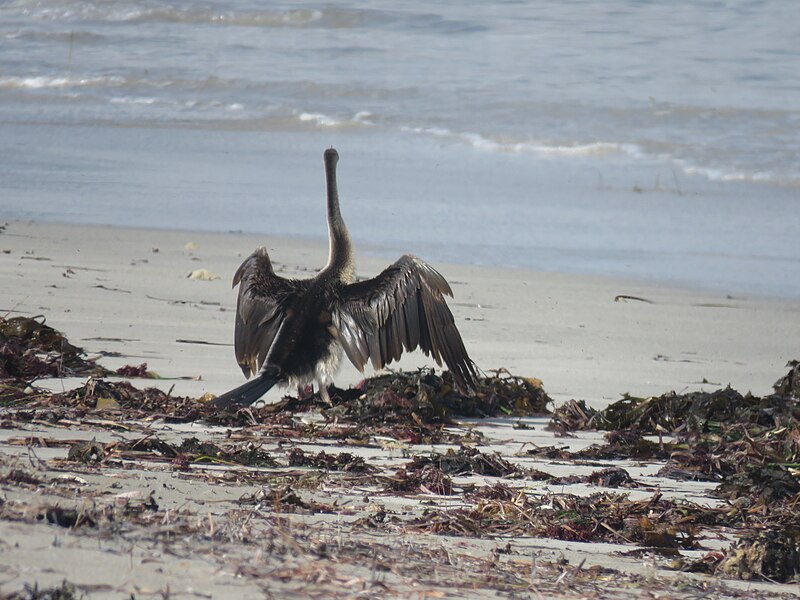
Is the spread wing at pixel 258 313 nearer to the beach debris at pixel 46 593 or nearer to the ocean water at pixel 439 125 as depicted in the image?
the beach debris at pixel 46 593

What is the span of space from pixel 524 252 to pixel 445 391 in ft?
19.7

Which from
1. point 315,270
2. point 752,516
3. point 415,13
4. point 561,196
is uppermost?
point 415,13

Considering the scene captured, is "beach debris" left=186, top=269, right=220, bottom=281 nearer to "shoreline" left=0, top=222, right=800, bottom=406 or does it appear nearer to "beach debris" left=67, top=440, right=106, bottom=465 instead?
"shoreline" left=0, top=222, right=800, bottom=406

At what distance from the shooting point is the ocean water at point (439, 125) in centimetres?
1355

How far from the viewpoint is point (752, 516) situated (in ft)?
14.8

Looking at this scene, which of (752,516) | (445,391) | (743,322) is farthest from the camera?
(743,322)

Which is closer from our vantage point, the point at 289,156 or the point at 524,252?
the point at 524,252

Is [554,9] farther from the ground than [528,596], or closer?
farther from the ground

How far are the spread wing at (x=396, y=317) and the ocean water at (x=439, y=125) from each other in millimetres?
4805

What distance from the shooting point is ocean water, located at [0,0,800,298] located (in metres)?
13.6

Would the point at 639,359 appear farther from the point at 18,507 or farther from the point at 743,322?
the point at 18,507

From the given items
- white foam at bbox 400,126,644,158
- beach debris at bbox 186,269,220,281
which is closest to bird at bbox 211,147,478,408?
beach debris at bbox 186,269,220,281

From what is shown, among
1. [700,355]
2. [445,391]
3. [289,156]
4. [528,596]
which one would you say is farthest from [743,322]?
[289,156]

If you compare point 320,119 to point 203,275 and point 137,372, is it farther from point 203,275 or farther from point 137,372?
point 137,372
